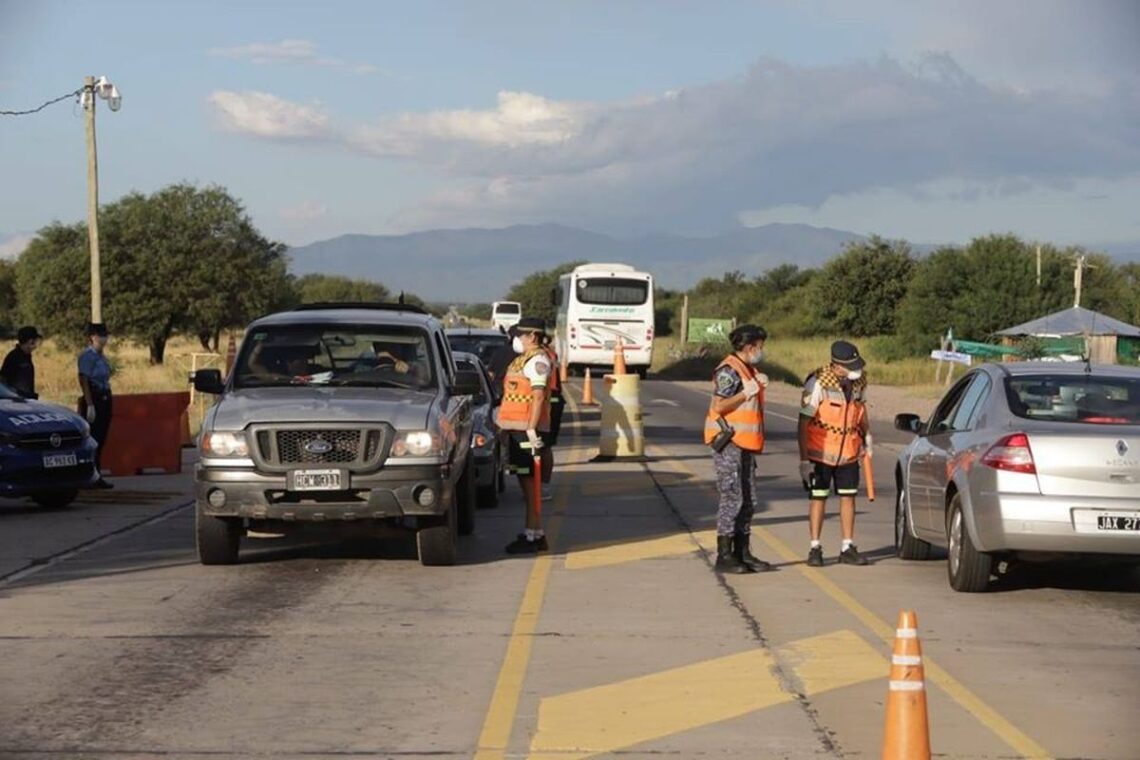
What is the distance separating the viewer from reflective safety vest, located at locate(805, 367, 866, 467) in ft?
43.4

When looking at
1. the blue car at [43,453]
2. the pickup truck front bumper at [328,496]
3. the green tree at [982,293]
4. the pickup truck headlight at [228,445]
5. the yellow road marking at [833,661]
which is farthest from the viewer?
the green tree at [982,293]

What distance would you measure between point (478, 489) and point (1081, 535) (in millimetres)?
8022

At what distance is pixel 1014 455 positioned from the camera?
36.5 ft

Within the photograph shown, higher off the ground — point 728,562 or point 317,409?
point 317,409

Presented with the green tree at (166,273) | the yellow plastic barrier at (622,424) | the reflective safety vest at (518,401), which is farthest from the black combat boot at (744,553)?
the green tree at (166,273)

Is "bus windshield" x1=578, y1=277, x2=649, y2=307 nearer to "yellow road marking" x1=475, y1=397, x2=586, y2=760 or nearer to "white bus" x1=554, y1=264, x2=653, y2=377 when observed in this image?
"white bus" x1=554, y1=264, x2=653, y2=377

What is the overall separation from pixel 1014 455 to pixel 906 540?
266 cm

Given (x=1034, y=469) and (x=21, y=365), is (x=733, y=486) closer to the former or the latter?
(x=1034, y=469)

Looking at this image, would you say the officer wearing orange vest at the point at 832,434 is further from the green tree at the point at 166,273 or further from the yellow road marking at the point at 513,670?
the green tree at the point at 166,273

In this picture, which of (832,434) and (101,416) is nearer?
(832,434)

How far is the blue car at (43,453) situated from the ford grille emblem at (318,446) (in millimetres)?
5561

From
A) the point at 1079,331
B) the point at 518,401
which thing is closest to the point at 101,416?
the point at 518,401

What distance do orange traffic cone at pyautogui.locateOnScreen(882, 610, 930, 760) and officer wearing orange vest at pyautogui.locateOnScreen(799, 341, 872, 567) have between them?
6863 millimetres

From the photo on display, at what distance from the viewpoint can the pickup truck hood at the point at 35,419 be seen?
17.1 meters
